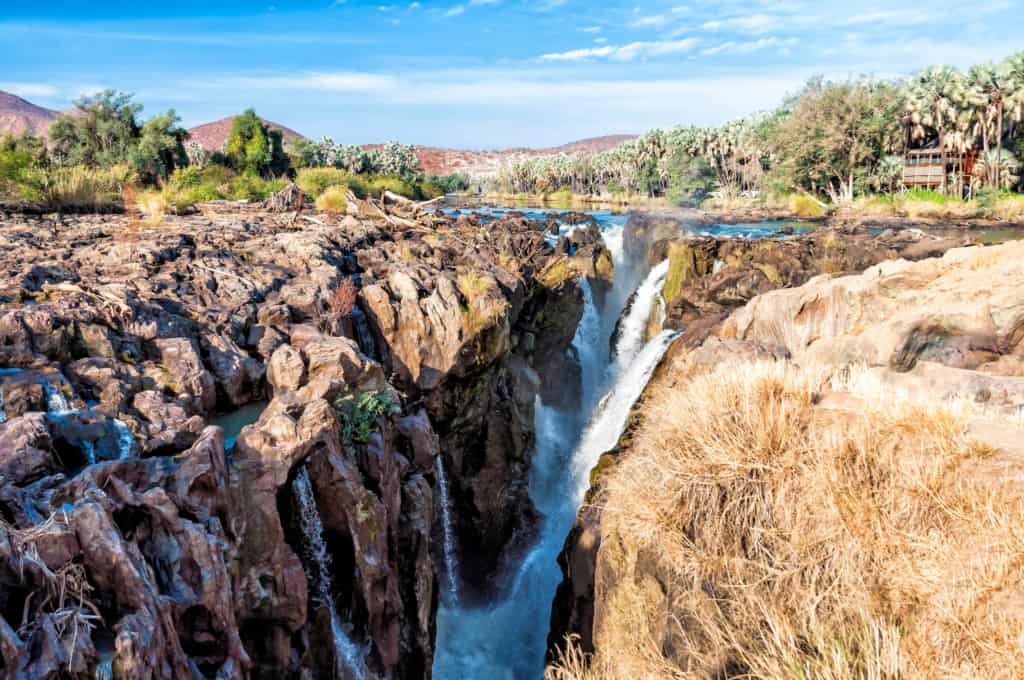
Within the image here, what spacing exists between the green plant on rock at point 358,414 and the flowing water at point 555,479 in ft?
16.5

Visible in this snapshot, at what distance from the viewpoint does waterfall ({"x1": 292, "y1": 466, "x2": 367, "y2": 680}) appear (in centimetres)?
632

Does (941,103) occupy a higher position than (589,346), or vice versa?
(941,103)

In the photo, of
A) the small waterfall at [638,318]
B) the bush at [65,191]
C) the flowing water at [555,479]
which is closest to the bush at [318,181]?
the bush at [65,191]

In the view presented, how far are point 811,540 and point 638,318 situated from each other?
1684cm

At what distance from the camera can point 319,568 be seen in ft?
21.6

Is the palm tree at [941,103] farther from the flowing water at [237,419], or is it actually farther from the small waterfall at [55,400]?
the small waterfall at [55,400]

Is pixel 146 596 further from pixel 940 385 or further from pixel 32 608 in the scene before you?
pixel 940 385

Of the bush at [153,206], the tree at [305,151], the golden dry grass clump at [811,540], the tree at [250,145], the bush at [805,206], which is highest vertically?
the tree at [305,151]

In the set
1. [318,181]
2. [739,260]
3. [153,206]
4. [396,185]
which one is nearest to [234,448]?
[153,206]

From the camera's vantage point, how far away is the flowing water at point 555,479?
11.0m

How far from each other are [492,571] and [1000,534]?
9831mm

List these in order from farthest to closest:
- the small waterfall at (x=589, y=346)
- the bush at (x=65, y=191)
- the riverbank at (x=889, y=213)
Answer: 1. the riverbank at (x=889, y=213)
2. the small waterfall at (x=589, y=346)
3. the bush at (x=65, y=191)

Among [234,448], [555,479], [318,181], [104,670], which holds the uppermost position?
[318,181]

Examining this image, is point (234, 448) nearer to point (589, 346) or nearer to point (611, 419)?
point (611, 419)
